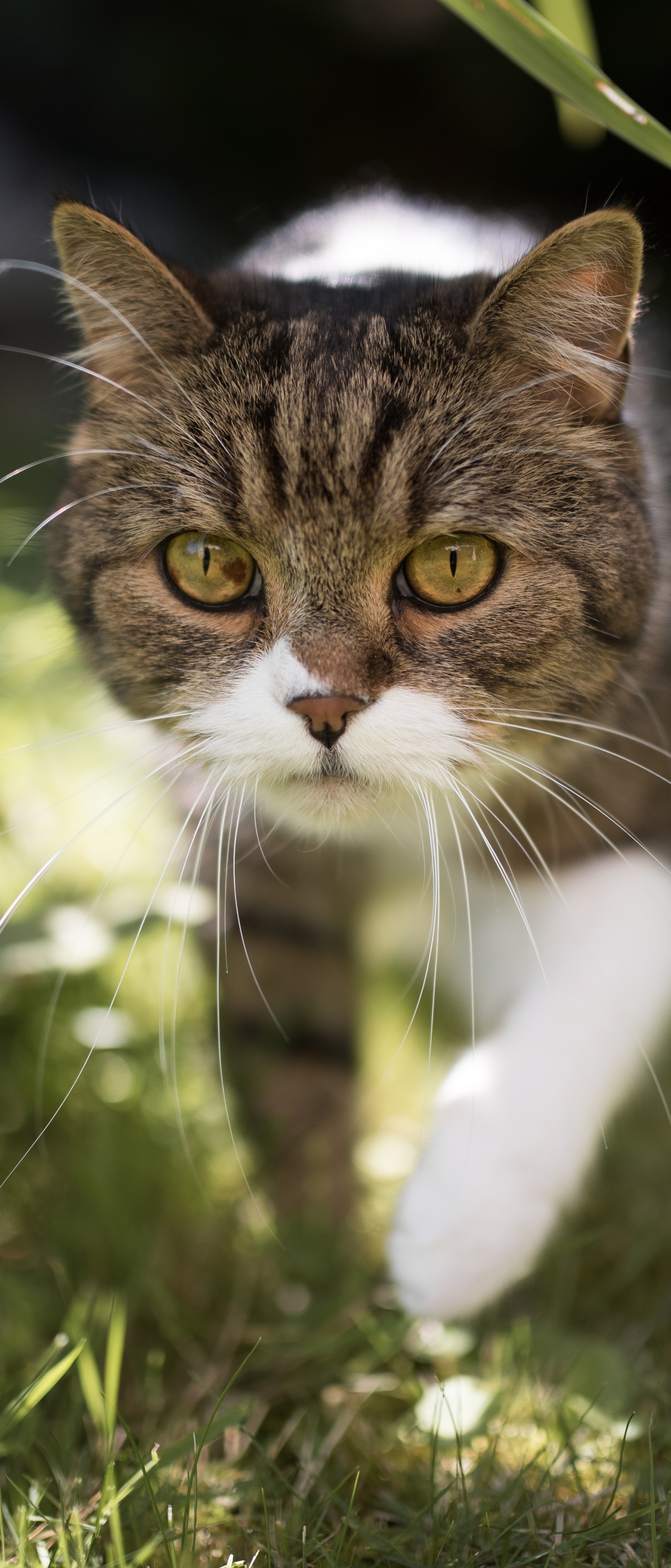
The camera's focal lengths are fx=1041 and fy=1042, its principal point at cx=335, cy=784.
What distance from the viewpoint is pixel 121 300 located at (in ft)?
3.22

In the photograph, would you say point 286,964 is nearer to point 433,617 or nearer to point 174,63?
point 433,617

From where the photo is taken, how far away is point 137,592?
0.99m

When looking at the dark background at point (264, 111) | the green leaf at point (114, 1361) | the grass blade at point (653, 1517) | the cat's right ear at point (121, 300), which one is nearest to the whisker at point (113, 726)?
the cat's right ear at point (121, 300)

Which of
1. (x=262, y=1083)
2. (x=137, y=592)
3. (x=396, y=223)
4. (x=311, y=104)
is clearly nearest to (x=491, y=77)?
(x=311, y=104)

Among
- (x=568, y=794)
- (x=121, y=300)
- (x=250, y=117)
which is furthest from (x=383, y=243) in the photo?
(x=250, y=117)

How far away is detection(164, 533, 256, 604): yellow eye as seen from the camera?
3.10 feet

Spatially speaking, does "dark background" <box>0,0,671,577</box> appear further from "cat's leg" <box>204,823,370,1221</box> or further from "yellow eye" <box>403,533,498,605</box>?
"yellow eye" <box>403,533,498,605</box>

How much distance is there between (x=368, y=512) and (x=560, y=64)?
0.35 metres

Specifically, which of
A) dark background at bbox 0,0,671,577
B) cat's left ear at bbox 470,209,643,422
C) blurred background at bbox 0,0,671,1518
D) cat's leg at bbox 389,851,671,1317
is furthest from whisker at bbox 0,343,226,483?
dark background at bbox 0,0,671,577

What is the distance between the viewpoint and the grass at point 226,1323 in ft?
2.76

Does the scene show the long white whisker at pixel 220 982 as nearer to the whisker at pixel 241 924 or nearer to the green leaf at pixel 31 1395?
the whisker at pixel 241 924

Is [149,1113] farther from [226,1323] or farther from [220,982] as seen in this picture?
[226,1323]

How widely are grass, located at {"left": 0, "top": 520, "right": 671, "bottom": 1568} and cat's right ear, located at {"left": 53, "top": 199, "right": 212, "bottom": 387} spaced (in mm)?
296

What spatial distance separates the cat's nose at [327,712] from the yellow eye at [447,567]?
0.13m
